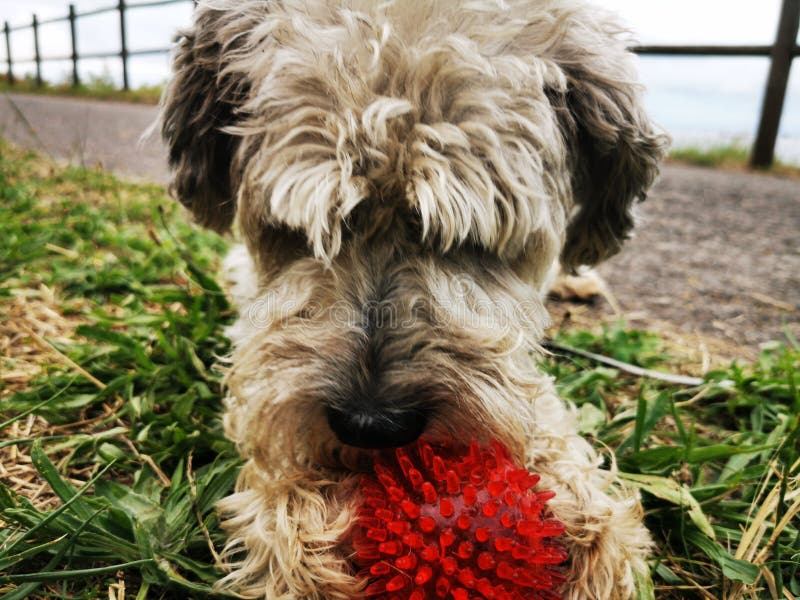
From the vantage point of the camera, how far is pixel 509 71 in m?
2.13

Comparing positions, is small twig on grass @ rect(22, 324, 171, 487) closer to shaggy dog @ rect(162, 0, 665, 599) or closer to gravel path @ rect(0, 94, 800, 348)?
shaggy dog @ rect(162, 0, 665, 599)

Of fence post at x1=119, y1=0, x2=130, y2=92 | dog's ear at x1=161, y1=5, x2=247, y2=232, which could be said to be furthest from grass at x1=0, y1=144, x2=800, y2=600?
fence post at x1=119, y1=0, x2=130, y2=92

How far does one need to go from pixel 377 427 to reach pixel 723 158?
10666 millimetres

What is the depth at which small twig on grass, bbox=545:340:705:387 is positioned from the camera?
292cm

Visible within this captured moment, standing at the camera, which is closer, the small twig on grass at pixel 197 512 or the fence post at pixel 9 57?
the small twig on grass at pixel 197 512

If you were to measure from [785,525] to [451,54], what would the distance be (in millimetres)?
1803

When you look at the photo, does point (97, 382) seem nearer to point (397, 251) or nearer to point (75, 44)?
point (397, 251)

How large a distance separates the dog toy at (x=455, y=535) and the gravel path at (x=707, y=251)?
2.15 m

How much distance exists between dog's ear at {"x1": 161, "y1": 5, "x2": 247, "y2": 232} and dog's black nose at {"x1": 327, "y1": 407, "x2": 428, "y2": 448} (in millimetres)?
1338

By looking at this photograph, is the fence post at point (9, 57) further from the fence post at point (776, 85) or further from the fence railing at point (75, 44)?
the fence post at point (776, 85)

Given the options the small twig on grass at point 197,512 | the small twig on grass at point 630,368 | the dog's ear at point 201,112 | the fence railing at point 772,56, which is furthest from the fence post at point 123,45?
the small twig on grass at point 197,512

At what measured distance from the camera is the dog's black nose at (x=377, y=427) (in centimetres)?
169

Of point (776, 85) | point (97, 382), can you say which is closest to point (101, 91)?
point (776, 85)

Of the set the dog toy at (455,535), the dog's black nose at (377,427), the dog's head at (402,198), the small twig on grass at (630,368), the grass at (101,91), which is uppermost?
the dog's head at (402,198)
